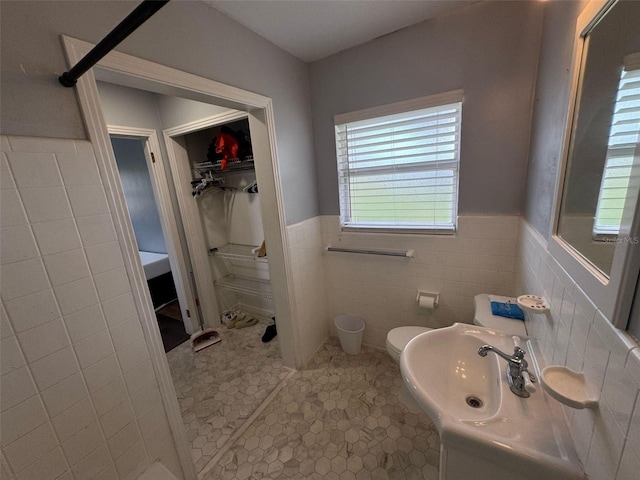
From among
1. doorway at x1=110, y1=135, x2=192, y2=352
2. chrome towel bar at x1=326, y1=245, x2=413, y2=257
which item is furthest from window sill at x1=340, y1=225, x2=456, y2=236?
doorway at x1=110, y1=135, x2=192, y2=352

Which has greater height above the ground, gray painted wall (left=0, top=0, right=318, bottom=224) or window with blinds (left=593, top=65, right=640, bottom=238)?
gray painted wall (left=0, top=0, right=318, bottom=224)

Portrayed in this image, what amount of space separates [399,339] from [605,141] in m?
1.42

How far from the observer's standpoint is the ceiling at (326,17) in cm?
131

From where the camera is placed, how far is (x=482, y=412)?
3.10ft

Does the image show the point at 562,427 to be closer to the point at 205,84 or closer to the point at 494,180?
the point at 494,180

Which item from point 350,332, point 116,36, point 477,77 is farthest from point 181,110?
point 350,332

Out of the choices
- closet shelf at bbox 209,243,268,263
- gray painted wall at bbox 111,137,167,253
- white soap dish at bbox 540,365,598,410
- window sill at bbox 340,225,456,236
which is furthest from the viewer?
gray painted wall at bbox 111,137,167,253

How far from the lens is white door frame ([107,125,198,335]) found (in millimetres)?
2207

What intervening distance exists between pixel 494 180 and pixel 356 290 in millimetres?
1322

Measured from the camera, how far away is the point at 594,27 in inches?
26.9

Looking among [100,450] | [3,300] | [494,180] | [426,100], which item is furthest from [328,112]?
[100,450]

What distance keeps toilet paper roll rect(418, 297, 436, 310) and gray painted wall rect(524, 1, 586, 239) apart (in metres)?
0.81

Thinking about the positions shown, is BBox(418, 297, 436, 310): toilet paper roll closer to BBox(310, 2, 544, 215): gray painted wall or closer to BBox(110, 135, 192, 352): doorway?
BBox(310, 2, 544, 215): gray painted wall

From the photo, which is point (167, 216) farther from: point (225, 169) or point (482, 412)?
point (482, 412)
